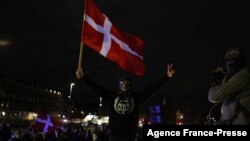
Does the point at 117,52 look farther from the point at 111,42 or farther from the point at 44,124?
the point at 44,124

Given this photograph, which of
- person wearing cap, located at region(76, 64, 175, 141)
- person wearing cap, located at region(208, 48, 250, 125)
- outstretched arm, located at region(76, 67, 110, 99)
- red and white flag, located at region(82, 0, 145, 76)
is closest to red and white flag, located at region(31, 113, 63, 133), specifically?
red and white flag, located at region(82, 0, 145, 76)

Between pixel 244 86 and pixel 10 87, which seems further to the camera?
pixel 10 87

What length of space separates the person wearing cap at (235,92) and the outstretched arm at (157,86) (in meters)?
2.94

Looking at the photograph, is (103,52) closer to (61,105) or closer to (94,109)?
(61,105)

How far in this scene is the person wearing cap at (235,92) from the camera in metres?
4.27

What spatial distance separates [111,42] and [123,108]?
4.07 meters

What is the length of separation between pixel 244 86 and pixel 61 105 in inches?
6933

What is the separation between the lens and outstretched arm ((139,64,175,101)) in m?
7.43

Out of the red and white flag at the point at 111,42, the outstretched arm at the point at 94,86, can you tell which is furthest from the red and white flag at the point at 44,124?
the outstretched arm at the point at 94,86

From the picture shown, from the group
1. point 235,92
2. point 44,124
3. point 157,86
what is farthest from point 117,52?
point 44,124

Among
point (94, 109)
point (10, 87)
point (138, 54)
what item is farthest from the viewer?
point (94, 109)

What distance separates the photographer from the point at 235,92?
4293 millimetres

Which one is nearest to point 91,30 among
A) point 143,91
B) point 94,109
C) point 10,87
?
point 143,91

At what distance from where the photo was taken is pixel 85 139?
29.0 m
